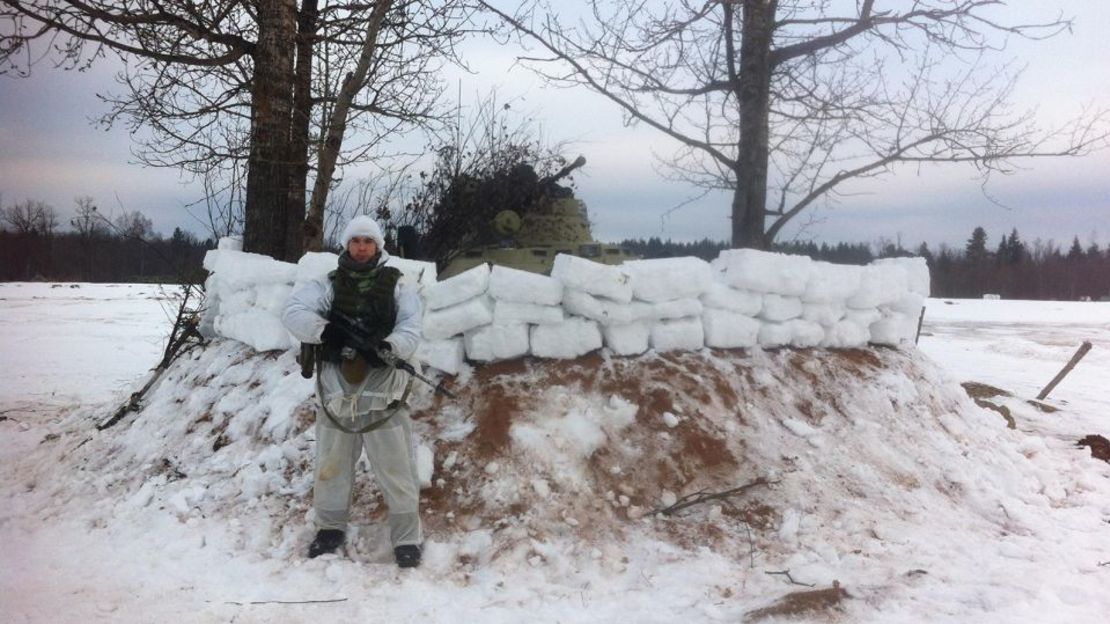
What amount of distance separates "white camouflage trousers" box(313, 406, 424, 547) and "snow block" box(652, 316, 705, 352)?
217 centimetres

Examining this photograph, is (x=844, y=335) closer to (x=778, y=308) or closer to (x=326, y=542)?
(x=778, y=308)

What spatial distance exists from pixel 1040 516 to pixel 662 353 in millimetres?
2759

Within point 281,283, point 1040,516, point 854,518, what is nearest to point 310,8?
point 281,283

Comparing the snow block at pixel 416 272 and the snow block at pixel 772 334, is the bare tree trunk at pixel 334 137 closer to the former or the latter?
the snow block at pixel 416 272

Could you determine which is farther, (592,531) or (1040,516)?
(1040,516)

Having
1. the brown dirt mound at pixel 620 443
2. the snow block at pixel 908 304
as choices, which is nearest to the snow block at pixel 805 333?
the brown dirt mound at pixel 620 443

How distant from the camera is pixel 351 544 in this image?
166 inches

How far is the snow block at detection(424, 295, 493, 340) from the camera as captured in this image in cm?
530

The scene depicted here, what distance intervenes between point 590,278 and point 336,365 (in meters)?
1.91

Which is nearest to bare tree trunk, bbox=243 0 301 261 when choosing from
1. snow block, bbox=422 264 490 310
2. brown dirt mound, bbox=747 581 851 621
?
snow block, bbox=422 264 490 310

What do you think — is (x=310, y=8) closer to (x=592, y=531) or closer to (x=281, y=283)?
(x=281, y=283)

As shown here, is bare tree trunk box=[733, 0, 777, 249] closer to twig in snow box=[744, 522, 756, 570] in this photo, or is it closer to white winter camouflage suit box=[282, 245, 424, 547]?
twig in snow box=[744, 522, 756, 570]

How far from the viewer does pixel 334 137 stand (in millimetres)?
7684

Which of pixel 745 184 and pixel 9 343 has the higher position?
pixel 745 184
